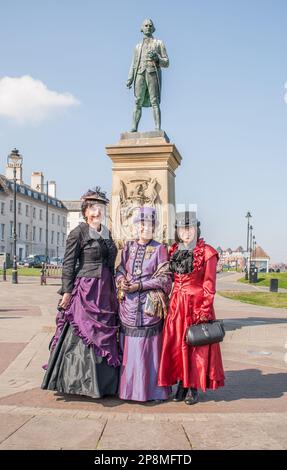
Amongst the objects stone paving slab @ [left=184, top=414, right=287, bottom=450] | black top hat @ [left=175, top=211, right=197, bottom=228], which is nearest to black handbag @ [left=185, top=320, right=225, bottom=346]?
stone paving slab @ [left=184, top=414, right=287, bottom=450]

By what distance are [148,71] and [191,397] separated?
21.8 feet

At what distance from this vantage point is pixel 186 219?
582 cm

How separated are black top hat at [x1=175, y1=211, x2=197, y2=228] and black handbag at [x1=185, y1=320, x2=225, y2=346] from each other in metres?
1.15

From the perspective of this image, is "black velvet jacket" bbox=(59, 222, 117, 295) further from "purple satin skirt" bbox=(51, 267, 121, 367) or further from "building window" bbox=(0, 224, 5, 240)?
"building window" bbox=(0, 224, 5, 240)

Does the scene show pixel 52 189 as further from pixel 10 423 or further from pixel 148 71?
pixel 10 423

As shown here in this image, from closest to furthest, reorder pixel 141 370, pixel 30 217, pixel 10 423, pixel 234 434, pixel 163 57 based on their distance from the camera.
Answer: pixel 234 434
pixel 10 423
pixel 141 370
pixel 163 57
pixel 30 217

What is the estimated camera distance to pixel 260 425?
15.3ft

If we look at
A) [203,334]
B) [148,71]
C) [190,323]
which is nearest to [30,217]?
[148,71]

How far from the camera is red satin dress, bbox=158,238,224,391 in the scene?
5.41m

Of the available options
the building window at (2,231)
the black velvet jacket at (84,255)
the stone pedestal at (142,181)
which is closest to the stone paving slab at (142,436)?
the black velvet jacket at (84,255)

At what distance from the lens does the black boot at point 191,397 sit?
5473 mm

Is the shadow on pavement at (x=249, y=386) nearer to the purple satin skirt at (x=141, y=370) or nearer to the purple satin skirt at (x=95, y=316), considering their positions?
the purple satin skirt at (x=141, y=370)

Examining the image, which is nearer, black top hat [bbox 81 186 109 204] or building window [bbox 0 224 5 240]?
black top hat [bbox 81 186 109 204]

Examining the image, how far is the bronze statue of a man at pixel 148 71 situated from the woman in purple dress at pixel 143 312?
15.9 feet
